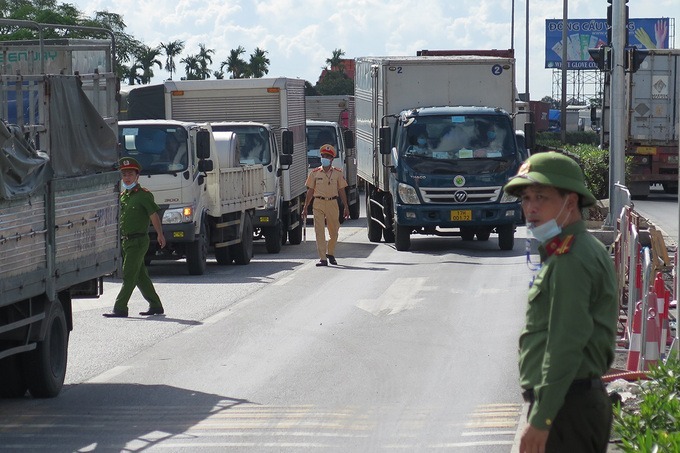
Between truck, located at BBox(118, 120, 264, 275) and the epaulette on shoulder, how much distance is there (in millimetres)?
15213

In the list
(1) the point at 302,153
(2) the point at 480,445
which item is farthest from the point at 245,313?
(1) the point at 302,153

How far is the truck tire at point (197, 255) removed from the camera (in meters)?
20.0

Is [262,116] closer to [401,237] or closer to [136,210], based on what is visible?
[401,237]

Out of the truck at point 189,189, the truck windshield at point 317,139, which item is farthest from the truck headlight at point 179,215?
the truck windshield at point 317,139

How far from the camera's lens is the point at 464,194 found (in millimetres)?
23469

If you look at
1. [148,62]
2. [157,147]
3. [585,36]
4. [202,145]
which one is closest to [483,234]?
[202,145]

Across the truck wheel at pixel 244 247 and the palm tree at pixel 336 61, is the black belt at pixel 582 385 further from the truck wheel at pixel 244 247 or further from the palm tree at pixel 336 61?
the palm tree at pixel 336 61

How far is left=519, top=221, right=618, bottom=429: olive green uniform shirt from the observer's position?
462 cm

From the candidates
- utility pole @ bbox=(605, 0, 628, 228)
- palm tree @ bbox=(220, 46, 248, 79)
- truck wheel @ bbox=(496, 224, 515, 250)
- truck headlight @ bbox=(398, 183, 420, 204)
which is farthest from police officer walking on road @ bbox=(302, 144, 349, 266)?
palm tree @ bbox=(220, 46, 248, 79)

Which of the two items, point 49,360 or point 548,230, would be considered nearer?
point 548,230

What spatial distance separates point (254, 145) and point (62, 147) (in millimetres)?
14103

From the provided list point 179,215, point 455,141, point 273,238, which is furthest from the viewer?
point 273,238

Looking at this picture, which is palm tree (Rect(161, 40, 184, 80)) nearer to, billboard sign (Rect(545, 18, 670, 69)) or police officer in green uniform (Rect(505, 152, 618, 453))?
billboard sign (Rect(545, 18, 670, 69))

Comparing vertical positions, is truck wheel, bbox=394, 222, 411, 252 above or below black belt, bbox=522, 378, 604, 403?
below
